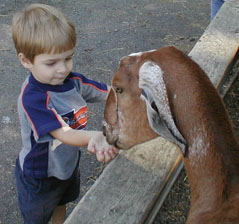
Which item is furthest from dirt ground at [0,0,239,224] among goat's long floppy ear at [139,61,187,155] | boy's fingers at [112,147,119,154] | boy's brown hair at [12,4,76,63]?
boy's brown hair at [12,4,76,63]

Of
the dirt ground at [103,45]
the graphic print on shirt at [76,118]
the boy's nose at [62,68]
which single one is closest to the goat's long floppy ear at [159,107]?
the boy's nose at [62,68]

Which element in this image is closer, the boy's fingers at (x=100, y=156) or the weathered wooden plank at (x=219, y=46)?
the boy's fingers at (x=100, y=156)

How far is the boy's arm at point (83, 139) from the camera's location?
2328 millimetres

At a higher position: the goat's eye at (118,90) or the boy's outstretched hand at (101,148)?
the goat's eye at (118,90)

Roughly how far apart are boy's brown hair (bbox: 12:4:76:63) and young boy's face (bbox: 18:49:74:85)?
0.09ft

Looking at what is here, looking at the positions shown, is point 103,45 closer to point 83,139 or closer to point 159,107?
point 83,139

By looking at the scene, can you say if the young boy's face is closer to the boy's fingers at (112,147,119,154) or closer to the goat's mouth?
the goat's mouth

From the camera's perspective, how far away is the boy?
2.33 m

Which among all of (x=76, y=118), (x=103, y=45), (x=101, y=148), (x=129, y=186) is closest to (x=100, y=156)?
(x=101, y=148)

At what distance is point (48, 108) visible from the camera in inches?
92.4

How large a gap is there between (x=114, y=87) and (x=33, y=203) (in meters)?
1.03

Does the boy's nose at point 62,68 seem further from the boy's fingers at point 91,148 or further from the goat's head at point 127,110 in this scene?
the boy's fingers at point 91,148

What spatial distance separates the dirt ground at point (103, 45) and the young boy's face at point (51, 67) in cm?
134

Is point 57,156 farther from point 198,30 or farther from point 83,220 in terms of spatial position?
point 198,30
